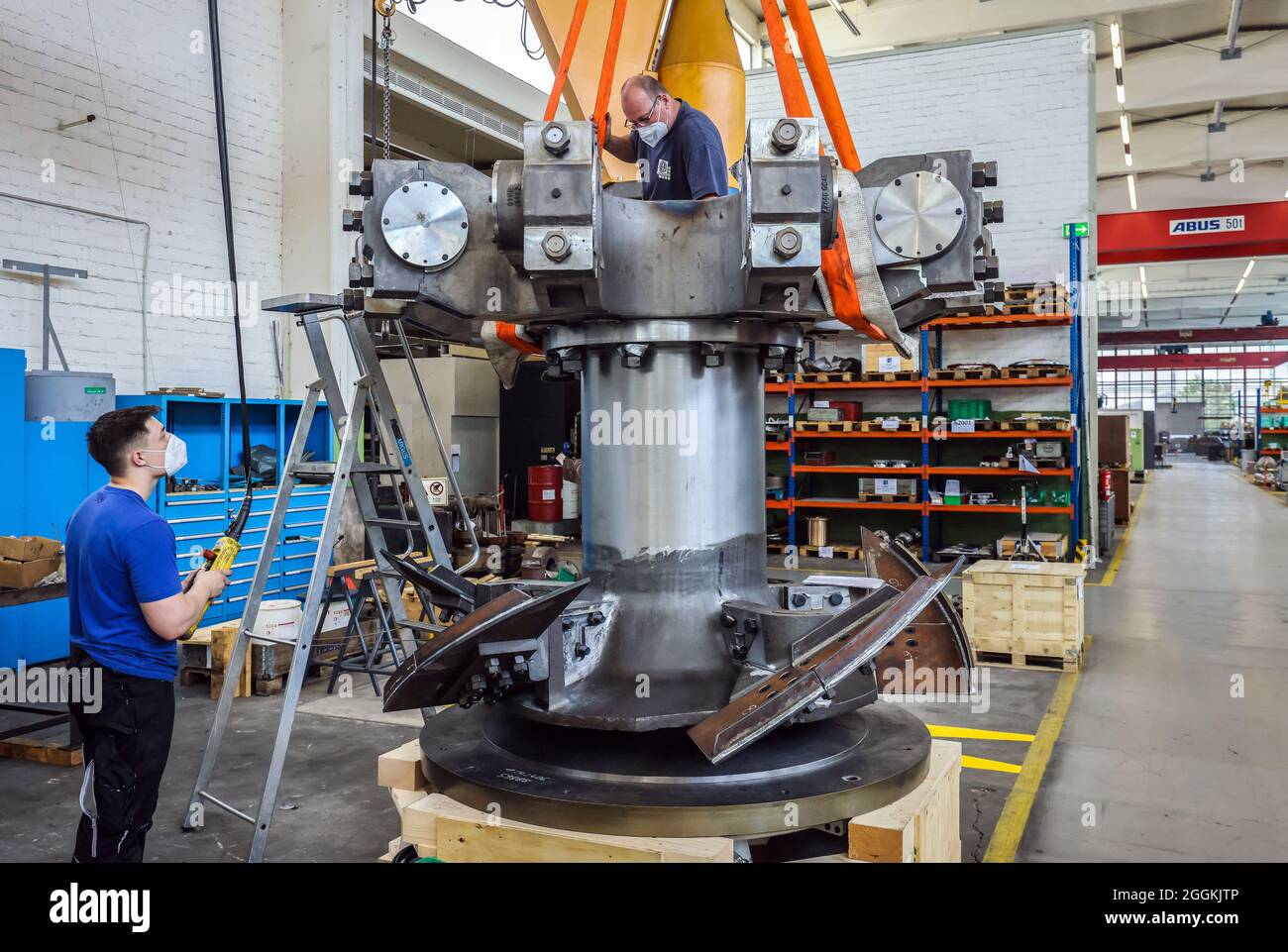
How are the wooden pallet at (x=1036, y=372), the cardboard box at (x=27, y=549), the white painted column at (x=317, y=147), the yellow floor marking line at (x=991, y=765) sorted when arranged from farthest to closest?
the wooden pallet at (x=1036, y=372)
the white painted column at (x=317, y=147)
the cardboard box at (x=27, y=549)
the yellow floor marking line at (x=991, y=765)

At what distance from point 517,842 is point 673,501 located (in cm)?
88

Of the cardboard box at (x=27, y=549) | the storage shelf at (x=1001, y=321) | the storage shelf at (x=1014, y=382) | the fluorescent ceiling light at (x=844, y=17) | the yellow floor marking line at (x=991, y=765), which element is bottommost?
the yellow floor marking line at (x=991, y=765)

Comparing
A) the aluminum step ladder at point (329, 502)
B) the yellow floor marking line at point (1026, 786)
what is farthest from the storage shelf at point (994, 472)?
the aluminum step ladder at point (329, 502)

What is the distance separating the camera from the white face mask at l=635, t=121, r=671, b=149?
250 centimetres

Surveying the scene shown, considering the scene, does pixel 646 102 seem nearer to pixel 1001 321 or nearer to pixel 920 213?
pixel 920 213

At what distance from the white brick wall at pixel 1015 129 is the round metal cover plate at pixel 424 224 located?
9.10 meters

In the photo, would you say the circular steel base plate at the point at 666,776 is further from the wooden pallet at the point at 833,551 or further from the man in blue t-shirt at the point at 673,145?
the wooden pallet at the point at 833,551

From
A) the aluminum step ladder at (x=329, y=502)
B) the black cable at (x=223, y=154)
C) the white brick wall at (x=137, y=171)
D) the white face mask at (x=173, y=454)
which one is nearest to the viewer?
the white face mask at (x=173, y=454)

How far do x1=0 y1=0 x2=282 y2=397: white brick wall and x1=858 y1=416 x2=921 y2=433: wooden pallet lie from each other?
21.0 feet

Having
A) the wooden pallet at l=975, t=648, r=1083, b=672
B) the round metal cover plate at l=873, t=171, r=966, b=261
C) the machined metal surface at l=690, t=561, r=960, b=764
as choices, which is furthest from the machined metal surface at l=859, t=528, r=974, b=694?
the wooden pallet at l=975, t=648, r=1083, b=672

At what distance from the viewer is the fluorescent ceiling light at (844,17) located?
11328 mm

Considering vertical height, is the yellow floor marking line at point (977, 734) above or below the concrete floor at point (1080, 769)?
below
